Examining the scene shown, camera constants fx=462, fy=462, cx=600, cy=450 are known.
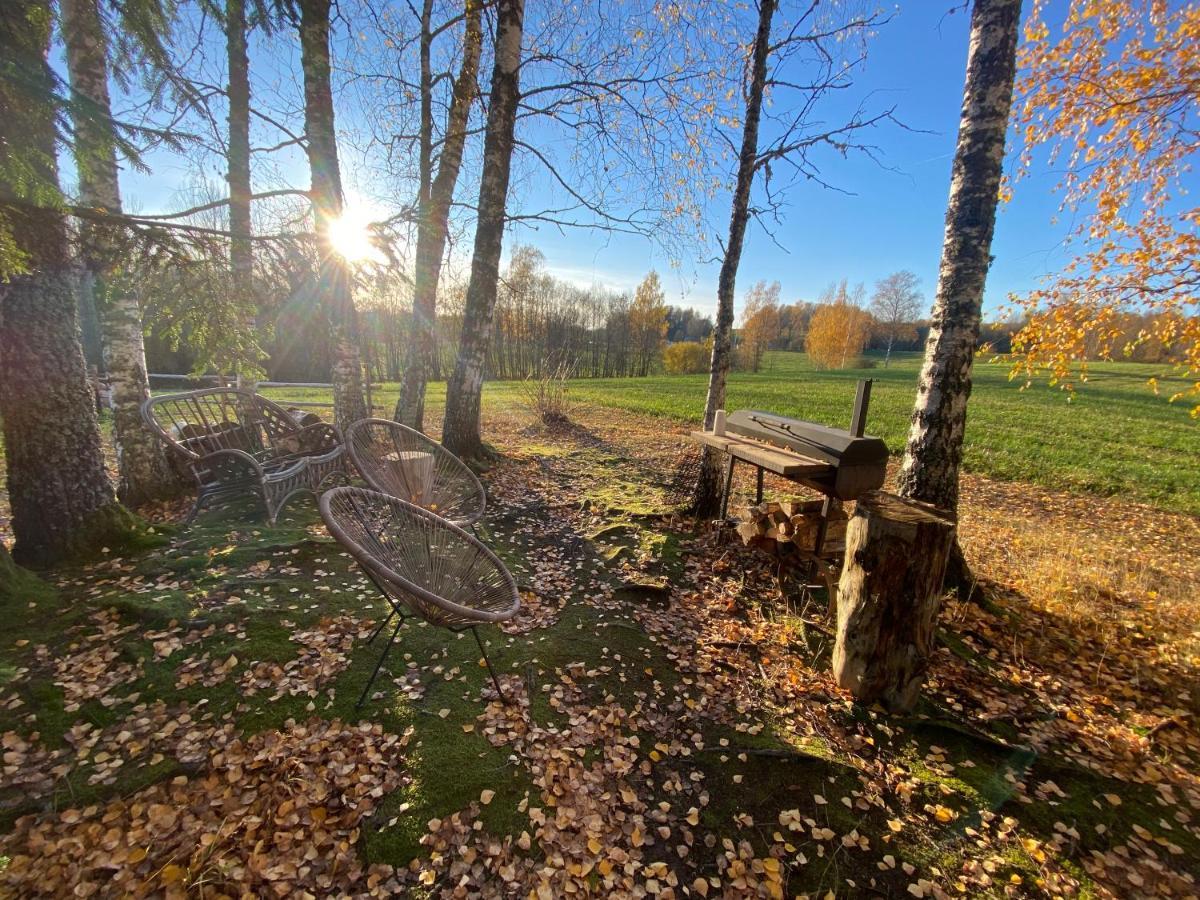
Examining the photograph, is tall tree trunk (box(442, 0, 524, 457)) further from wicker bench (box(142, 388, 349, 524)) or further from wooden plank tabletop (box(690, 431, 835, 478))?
wooden plank tabletop (box(690, 431, 835, 478))

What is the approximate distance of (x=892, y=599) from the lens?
2537mm

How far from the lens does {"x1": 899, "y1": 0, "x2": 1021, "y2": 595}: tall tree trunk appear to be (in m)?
3.07

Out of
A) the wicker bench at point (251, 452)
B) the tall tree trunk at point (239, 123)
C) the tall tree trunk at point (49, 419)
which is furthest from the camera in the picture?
the tall tree trunk at point (239, 123)

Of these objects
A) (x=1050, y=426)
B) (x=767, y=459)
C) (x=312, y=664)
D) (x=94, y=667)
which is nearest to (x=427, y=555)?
(x=312, y=664)

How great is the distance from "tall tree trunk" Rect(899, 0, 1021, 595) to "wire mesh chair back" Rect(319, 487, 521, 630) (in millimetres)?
3059

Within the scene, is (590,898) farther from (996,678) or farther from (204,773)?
(996,678)

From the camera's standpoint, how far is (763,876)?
1778 millimetres

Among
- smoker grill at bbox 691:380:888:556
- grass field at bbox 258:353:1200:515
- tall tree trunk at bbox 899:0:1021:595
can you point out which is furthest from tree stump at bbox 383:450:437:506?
grass field at bbox 258:353:1200:515

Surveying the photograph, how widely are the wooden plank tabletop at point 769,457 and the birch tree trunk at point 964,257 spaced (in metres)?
0.74

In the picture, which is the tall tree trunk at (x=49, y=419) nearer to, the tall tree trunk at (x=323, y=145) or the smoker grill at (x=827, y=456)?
the tall tree trunk at (x=323, y=145)

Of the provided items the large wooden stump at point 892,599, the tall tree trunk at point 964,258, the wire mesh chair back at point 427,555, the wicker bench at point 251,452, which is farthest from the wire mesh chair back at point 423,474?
the tall tree trunk at point 964,258

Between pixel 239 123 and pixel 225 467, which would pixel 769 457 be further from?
pixel 239 123

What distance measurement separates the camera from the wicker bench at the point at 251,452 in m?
3.94

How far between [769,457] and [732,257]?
2213 mm
